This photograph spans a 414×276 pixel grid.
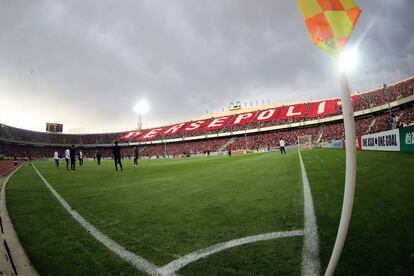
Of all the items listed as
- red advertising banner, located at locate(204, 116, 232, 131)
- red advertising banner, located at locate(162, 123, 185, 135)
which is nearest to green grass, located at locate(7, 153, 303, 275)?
red advertising banner, located at locate(204, 116, 232, 131)

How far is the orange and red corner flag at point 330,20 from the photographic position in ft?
5.13

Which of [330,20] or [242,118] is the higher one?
[242,118]

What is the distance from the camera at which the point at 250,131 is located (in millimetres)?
62656

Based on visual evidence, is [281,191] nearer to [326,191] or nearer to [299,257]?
[326,191]

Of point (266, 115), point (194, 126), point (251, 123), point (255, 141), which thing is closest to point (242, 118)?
point (251, 123)

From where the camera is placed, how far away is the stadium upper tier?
47.9m

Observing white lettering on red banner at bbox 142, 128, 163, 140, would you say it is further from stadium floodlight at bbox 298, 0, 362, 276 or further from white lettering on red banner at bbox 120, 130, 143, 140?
stadium floodlight at bbox 298, 0, 362, 276

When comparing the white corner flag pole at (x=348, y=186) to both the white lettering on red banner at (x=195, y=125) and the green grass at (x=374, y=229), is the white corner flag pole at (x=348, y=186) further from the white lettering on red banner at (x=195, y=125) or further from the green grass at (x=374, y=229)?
the white lettering on red banner at (x=195, y=125)

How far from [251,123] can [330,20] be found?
6499 centimetres

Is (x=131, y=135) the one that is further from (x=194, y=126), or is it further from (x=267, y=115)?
(x=267, y=115)

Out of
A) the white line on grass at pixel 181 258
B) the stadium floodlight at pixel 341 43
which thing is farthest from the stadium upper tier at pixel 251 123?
the stadium floodlight at pixel 341 43

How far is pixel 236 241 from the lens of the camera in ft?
9.73

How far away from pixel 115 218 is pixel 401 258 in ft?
13.1

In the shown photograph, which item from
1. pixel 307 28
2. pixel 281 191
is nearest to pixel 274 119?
pixel 281 191
